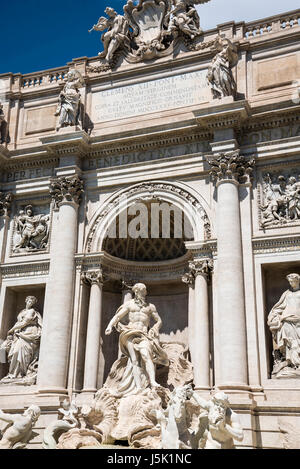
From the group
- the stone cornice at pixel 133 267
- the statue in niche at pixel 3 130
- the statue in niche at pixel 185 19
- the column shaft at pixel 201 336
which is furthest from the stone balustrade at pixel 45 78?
the column shaft at pixel 201 336

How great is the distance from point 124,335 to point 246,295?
11.9ft

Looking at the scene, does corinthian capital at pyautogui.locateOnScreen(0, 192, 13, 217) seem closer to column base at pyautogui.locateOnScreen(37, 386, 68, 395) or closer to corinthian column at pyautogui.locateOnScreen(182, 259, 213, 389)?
column base at pyautogui.locateOnScreen(37, 386, 68, 395)

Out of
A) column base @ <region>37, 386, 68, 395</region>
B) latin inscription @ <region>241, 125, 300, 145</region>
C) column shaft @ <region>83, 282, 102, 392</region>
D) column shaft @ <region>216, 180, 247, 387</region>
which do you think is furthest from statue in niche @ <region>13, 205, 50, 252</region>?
latin inscription @ <region>241, 125, 300, 145</region>

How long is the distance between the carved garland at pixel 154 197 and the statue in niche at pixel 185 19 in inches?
210

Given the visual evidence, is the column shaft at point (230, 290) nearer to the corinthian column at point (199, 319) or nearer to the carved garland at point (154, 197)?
the corinthian column at point (199, 319)

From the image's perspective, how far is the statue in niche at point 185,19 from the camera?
64.0ft

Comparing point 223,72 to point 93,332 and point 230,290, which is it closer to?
point 230,290

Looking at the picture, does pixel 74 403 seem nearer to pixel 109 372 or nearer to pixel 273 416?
pixel 109 372

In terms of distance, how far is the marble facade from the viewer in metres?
15.9

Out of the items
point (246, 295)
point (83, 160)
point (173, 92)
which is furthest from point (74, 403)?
point (173, 92)

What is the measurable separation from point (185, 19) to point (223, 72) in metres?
3.13

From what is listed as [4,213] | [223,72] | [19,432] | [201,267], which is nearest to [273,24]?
[223,72]

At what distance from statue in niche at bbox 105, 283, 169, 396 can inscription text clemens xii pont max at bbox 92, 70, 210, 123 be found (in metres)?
6.21

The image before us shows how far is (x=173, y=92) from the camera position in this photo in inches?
763
